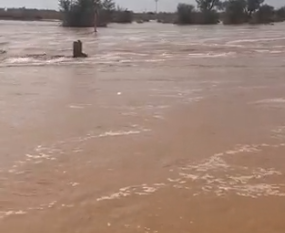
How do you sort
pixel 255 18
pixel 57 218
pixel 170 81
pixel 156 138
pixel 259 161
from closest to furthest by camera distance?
pixel 57 218 → pixel 259 161 → pixel 156 138 → pixel 170 81 → pixel 255 18

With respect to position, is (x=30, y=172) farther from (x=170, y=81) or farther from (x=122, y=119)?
(x=170, y=81)

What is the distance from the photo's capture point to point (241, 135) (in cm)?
919

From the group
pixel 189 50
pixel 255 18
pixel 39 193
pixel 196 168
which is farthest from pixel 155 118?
pixel 255 18

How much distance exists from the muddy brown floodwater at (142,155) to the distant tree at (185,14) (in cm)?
6199

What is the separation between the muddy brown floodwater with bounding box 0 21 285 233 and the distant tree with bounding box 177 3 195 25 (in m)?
62.0

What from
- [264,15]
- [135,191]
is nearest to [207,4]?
[264,15]

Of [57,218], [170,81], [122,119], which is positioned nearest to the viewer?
[57,218]

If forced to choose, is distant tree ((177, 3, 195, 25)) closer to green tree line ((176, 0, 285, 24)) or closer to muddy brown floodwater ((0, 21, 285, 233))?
green tree line ((176, 0, 285, 24))

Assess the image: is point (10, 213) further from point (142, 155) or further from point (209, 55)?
point (209, 55)

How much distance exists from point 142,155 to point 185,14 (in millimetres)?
71348

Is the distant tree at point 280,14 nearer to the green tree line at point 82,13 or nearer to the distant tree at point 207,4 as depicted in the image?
the distant tree at point 207,4

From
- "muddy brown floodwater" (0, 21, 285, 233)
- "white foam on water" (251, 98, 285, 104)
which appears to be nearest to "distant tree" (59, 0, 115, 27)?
"muddy brown floodwater" (0, 21, 285, 233)

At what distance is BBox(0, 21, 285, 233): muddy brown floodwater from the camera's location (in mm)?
5820

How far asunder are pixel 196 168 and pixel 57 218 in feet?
7.40
